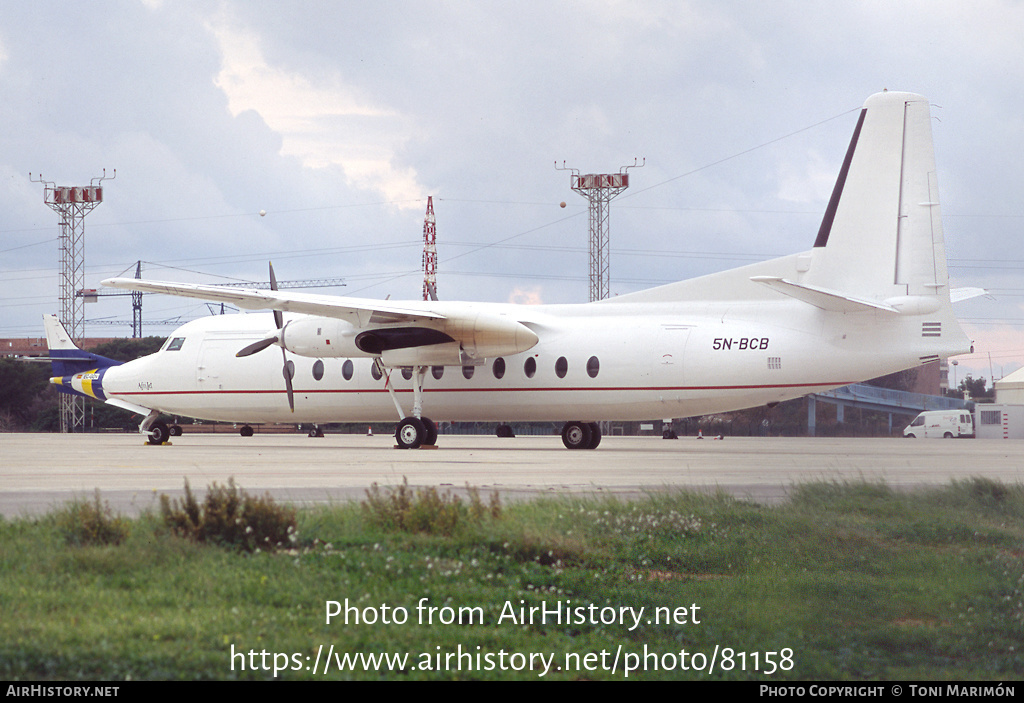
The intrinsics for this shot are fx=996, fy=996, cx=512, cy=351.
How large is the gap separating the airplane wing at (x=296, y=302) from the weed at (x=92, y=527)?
1772 cm

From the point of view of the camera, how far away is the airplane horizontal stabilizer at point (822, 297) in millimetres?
22281

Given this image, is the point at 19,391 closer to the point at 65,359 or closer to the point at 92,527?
the point at 65,359

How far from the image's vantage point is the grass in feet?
19.1

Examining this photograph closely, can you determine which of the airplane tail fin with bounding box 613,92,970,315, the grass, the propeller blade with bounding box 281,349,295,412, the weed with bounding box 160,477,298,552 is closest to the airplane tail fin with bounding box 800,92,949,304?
the airplane tail fin with bounding box 613,92,970,315

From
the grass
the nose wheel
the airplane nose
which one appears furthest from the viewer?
the airplane nose

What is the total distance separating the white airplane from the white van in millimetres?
38264

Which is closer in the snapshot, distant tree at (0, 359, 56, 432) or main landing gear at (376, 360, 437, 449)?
main landing gear at (376, 360, 437, 449)

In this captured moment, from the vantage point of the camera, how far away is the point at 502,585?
25.2 ft

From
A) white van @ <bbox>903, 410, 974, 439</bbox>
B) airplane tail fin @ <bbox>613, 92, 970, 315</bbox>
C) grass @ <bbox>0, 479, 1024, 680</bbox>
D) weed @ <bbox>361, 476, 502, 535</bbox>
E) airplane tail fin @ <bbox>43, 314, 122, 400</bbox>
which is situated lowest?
white van @ <bbox>903, 410, 974, 439</bbox>

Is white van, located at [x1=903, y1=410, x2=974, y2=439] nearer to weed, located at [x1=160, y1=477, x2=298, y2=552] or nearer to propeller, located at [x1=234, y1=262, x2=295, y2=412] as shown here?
propeller, located at [x1=234, y1=262, x2=295, y2=412]

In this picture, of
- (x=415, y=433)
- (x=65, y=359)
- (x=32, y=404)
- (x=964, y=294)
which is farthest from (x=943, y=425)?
(x=32, y=404)

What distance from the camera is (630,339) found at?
2655 cm

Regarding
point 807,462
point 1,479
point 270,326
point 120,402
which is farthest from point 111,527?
point 120,402

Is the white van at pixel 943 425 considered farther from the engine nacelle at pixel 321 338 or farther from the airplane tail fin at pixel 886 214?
the engine nacelle at pixel 321 338
